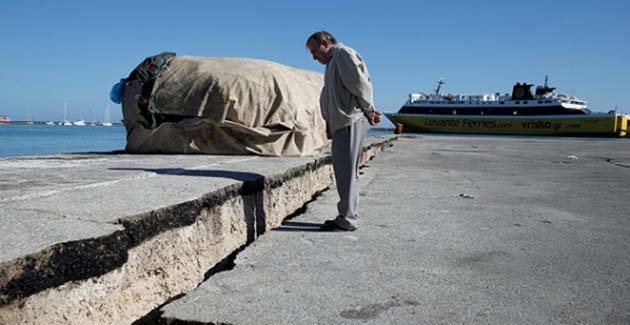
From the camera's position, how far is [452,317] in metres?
2.38

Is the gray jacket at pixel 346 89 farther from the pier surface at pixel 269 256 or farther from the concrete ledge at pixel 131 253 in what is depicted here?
the concrete ledge at pixel 131 253

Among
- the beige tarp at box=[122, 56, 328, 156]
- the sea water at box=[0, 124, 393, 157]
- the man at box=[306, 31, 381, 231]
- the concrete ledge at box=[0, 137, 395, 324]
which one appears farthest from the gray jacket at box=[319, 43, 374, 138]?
the sea water at box=[0, 124, 393, 157]

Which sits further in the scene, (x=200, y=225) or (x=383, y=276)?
(x=200, y=225)

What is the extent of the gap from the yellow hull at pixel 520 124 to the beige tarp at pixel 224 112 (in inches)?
2002

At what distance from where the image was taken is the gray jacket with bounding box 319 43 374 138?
3.91 m

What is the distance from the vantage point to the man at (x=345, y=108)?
3930 mm

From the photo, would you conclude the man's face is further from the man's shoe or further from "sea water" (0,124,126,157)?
"sea water" (0,124,126,157)

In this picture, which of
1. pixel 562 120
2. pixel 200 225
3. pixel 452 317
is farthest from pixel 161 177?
pixel 562 120

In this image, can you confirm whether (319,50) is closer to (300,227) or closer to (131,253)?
(300,227)

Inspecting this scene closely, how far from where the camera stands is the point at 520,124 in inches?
2217

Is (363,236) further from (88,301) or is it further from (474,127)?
(474,127)

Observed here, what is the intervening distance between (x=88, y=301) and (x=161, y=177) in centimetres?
234

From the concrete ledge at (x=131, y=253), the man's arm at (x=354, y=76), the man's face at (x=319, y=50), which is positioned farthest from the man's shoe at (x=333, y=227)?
the man's face at (x=319, y=50)

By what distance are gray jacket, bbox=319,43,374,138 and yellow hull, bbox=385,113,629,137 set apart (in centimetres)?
5385
